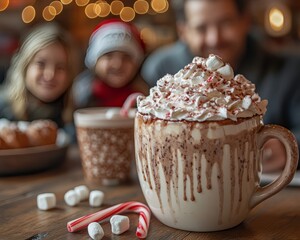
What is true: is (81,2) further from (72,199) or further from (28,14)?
(72,199)

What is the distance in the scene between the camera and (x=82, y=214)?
77cm

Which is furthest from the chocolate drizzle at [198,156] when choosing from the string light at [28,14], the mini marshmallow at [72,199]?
the string light at [28,14]

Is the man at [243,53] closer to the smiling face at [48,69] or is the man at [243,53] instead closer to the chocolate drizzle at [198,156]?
the smiling face at [48,69]

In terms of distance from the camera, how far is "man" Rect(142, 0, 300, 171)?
1.81m

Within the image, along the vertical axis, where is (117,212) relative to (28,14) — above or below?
below

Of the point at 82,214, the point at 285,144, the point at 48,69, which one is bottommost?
the point at 82,214

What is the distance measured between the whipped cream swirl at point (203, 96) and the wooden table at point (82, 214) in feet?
0.59

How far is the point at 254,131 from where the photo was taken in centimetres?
66

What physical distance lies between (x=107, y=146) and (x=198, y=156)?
37 centimetres

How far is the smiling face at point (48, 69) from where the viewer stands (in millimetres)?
1715

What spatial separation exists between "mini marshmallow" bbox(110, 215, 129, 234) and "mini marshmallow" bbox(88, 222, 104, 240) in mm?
22

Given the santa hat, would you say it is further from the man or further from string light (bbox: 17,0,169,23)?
string light (bbox: 17,0,169,23)

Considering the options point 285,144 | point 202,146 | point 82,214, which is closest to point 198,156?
point 202,146

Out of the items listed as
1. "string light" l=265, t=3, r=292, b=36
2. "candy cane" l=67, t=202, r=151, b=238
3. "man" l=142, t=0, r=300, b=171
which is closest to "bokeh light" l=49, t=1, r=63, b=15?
"string light" l=265, t=3, r=292, b=36
